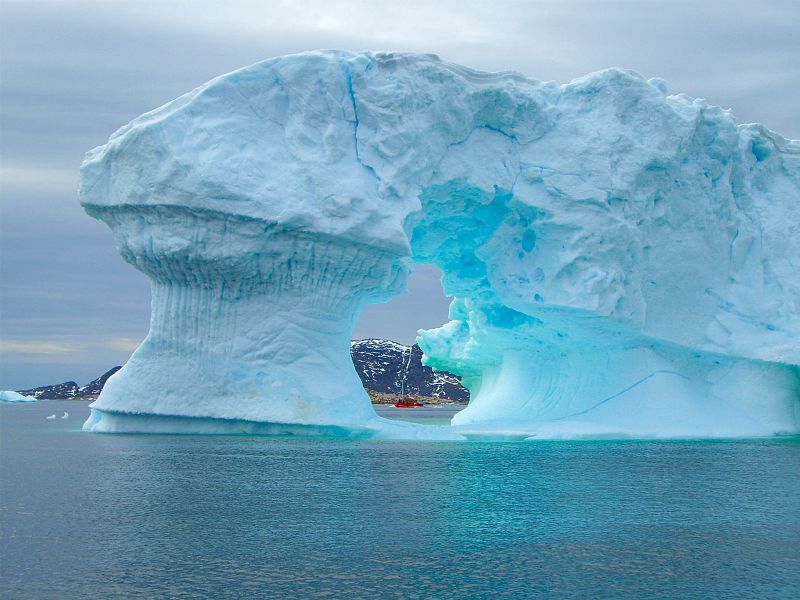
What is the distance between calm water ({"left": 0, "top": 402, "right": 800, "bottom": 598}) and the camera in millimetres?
6223

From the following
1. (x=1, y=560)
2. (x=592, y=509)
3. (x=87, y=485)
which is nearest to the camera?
(x=1, y=560)

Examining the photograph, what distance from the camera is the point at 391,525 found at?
8062 mm

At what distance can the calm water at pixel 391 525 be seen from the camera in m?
6.22

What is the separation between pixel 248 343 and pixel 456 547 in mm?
8352

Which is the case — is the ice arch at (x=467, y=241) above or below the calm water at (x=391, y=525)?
above

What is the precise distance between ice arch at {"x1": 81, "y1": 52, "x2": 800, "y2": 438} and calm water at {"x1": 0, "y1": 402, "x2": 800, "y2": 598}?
2.13 m

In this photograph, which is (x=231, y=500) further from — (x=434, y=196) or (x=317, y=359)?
(x=434, y=196)

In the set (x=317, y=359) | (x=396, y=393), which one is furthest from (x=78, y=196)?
(x=396, y=393)

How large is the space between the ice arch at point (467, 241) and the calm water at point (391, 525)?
213cm

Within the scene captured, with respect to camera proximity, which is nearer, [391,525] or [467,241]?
[391,525]

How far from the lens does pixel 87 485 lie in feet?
33.4

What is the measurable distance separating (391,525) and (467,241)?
408 inches

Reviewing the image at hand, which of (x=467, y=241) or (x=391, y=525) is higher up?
(x=467, y=241)

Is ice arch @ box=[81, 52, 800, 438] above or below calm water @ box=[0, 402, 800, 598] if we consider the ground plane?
above
